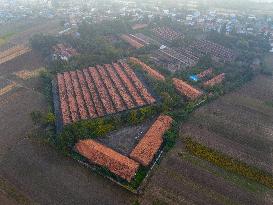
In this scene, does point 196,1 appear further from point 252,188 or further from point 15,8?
point 252,188

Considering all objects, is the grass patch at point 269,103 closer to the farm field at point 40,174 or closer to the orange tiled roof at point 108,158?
the orange tiled roof at point 108,158

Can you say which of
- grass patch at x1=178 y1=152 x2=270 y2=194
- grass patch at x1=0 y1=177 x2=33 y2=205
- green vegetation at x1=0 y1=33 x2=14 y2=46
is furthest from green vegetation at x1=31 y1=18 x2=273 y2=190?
green vegetation at x1=0 y1=33 x2=14 y2=46

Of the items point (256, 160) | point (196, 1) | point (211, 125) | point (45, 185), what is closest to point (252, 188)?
point (256, 160)

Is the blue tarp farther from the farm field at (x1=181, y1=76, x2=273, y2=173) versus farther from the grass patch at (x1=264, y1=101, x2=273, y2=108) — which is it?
the grass patch at (x1=264, y1=101, x2=273, y2=108)

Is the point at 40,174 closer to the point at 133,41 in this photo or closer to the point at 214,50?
the point at 133,41

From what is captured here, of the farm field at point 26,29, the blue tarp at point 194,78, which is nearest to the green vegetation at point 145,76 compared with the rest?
the blue tarp at point 194,78

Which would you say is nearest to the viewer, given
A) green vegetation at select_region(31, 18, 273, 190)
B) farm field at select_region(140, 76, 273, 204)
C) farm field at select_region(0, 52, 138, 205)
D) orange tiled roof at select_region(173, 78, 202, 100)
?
farm field at select_region(0, 52, 138, 205)

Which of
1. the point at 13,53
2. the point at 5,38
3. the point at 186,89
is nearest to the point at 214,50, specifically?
the point at 186,89
